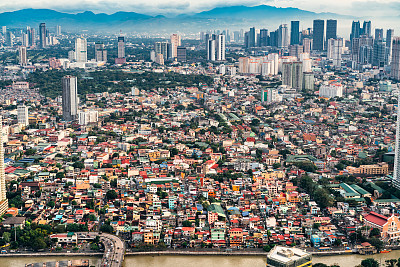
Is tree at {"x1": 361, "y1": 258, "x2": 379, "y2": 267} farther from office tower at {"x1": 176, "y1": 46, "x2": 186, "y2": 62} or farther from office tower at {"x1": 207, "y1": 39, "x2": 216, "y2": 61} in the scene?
office tower at {"x1": 176, "y1": 46, "x2": 186, "y2": 62}

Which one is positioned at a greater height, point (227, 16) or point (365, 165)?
point (227, 16)

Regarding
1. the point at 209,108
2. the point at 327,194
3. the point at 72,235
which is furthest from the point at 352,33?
the point at 72,235

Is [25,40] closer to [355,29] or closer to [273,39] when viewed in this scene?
[273,39]

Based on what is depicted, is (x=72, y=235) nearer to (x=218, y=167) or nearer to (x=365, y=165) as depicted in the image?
(x=218, y=167)

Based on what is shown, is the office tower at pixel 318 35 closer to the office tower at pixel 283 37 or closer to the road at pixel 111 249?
the office tower at pixel 283 37

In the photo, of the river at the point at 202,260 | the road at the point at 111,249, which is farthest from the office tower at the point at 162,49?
the river at the point at 202,260

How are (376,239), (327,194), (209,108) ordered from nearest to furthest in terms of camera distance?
(376,239), (327,194), (209,108)

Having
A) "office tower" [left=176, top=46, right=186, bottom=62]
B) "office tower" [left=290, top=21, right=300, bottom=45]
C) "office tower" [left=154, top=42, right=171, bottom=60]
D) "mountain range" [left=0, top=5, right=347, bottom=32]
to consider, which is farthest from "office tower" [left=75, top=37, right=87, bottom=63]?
"mountain range" [left=0, top=5, right=347, bottom=32]
